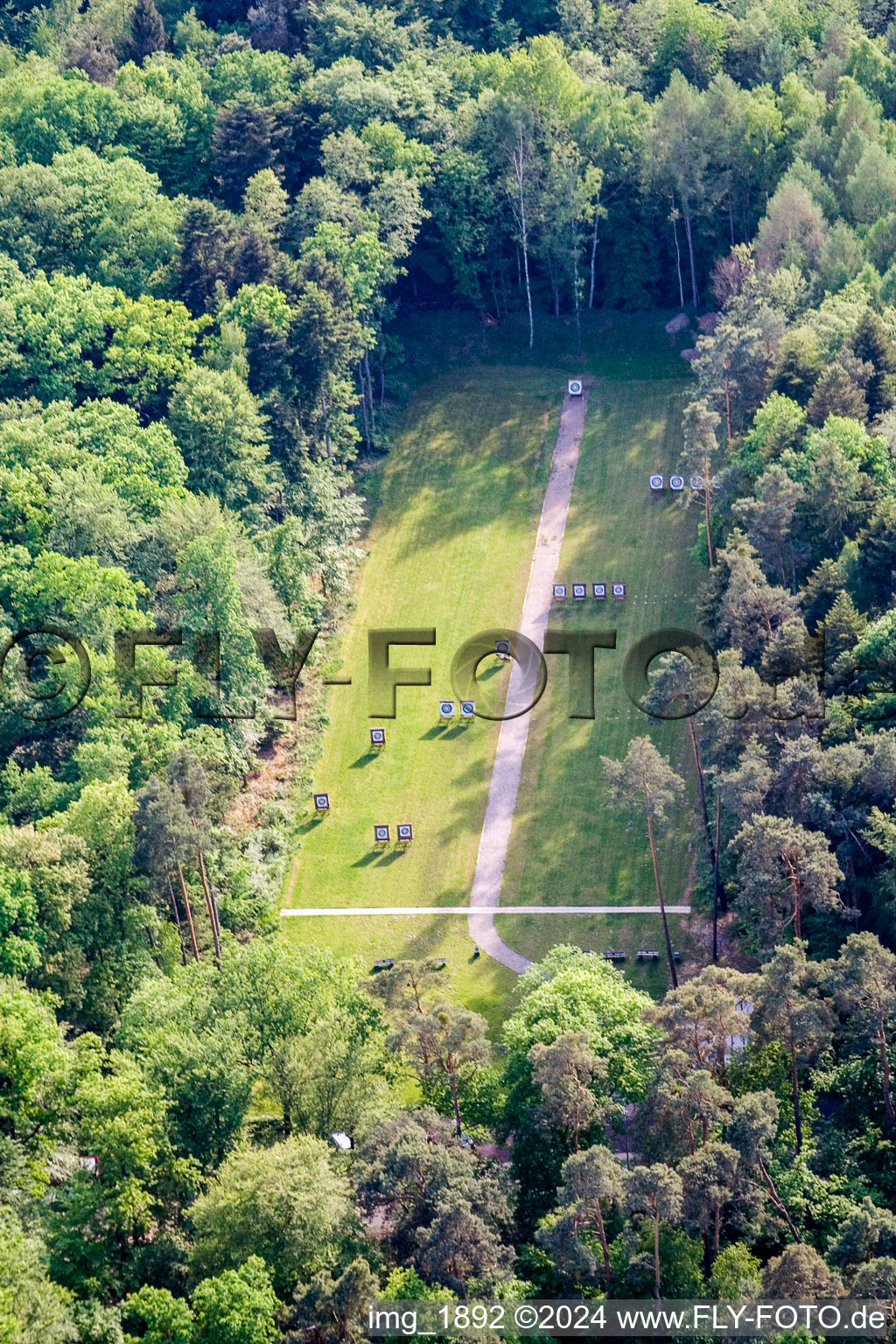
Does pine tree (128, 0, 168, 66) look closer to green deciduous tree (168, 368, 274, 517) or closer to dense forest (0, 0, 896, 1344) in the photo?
dense forest (0, 0, 896, 1344)

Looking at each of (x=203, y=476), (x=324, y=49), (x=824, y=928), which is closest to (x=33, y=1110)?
(x=824, y=928)

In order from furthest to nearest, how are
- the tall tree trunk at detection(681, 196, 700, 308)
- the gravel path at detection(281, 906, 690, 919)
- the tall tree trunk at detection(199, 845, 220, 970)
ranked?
the tall tree trunk at detection(681, 196, 700, 308) < the gravel path at detection(281, 906, 690, 919) < the tall tree trunk at detection(199, 845, 220, 970)

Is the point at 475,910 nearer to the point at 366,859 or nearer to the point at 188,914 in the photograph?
the point at 366,859

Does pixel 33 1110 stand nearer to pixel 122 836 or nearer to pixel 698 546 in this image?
pixel 122 836

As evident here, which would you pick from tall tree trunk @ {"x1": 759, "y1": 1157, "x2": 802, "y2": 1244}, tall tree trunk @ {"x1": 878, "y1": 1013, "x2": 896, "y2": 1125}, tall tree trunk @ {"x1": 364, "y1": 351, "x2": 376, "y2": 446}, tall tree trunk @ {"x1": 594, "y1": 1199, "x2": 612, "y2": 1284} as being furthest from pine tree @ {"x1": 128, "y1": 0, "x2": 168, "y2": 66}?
tall tree trunk @ {"x1": 594, "y1": 1199, "x2": 612, "y2": 1284}

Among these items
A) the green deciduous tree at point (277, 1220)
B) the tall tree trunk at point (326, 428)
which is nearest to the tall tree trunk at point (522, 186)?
the tall tree trunk at point (326, 428)

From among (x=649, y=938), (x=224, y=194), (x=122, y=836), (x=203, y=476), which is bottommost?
(x=649, y=938)

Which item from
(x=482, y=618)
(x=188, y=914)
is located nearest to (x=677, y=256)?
(x=482, y=618)
